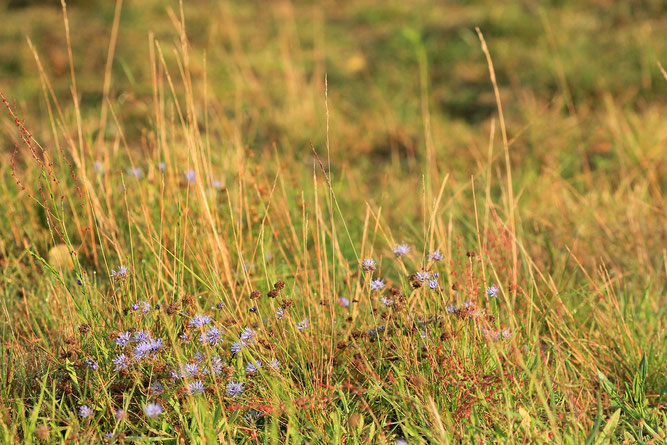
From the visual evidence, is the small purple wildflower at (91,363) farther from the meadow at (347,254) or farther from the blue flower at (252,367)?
the blue flower at (252,367)

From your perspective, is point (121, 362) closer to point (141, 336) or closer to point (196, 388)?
point (141, 336)

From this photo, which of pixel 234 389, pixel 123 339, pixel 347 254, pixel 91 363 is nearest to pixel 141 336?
pixel 123 339

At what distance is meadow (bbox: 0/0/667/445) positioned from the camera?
160 centimetres

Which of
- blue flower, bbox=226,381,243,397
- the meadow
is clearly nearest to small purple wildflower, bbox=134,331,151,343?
the meadow

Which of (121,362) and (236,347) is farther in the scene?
(236,347)

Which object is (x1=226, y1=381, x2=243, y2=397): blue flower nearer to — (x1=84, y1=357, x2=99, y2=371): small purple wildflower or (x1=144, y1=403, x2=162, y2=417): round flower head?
(x1=144, y1=403, x2=162, y2=417): round flower head

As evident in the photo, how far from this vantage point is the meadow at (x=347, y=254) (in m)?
1.60

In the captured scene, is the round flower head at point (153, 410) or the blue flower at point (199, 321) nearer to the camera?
the round flower head at point (153, 410)

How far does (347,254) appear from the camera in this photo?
2.64 metres

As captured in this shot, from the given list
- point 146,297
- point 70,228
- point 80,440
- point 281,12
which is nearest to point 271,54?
point 281,12

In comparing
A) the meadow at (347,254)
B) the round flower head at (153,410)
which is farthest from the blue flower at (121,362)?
the round flower head at (153,410)

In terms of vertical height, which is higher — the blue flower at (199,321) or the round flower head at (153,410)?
the blue flower at (199,321)

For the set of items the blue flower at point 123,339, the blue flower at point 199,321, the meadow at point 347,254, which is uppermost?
the blue flower at point 199,321

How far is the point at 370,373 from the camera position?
1717 mm
